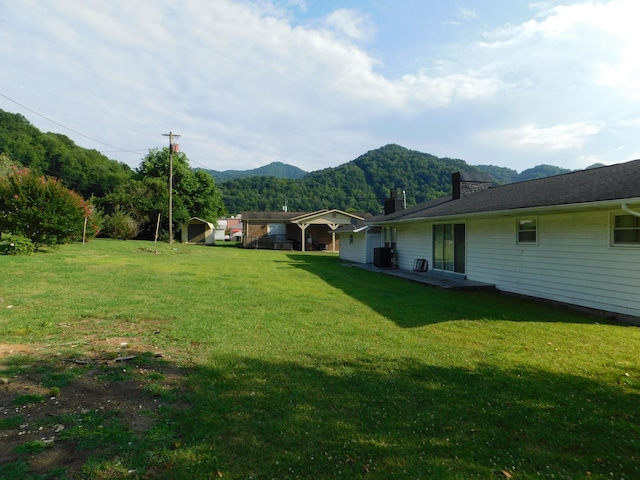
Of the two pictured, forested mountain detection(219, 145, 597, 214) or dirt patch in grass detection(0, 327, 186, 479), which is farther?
forested mountain detection(219, 145, 597, 214)

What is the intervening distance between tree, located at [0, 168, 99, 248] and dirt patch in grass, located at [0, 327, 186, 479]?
13656 millimetres

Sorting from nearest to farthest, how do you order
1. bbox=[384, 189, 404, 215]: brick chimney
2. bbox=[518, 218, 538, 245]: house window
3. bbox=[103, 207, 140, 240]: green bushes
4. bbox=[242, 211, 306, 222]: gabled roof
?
bbox=[518, 218, 538, 245]: house window < bbox=[384, 189, 404, 215]: brick chimney < bbox=[103, 207, 140, 240]: green bushes < bbox=[242, 211, 306, 222]: gabled roof

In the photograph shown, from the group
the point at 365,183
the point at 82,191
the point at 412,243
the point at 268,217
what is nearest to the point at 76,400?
the point at 412,243

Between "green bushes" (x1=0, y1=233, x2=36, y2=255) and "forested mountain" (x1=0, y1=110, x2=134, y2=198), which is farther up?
"forested mountain" (x1=0, y1=110, x2=134, y2=198)

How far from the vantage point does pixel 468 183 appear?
54.4 ft

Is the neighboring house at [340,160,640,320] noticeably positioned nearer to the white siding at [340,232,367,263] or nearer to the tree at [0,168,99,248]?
the white siding at [340,232,367,263]

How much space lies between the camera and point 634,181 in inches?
300

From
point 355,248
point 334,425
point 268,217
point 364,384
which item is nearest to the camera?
point 334,425

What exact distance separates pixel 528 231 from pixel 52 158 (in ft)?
212

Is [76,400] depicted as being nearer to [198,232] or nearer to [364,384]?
[364,384]

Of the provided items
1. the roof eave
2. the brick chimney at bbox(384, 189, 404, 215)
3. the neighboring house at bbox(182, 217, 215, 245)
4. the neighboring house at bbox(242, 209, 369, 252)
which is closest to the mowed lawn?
the roof eave

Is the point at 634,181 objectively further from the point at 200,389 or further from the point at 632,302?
the point at 200,389

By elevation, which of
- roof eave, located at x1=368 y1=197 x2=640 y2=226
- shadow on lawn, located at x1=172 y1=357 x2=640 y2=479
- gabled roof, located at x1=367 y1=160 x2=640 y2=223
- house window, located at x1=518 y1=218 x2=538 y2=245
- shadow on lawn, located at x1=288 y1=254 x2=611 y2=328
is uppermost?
gabled roof, located at x1=367 y1=160 x2=640 y2=223

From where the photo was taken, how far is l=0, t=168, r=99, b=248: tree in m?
15.3
